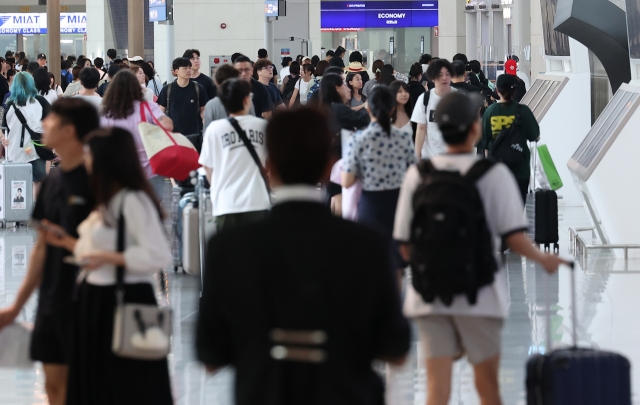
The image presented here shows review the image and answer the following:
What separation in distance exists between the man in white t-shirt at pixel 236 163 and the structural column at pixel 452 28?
112 feet

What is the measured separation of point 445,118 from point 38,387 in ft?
9.19

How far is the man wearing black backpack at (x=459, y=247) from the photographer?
3875 millimetres

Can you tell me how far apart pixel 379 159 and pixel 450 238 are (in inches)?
98.2

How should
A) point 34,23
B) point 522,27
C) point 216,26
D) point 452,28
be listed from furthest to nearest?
1. point 34,23
2. point 452,28
3. point 522,27
4. point 216,26

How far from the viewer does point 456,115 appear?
4.04 meters

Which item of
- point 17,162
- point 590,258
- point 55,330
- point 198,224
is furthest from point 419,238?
point 17,162

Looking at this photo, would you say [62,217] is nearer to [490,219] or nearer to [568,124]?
[490,219]

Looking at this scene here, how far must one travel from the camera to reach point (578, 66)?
14.9 meters

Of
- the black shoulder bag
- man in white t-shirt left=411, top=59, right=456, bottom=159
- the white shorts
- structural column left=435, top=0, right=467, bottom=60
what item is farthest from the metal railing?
structural column left=435, top=0, right=467, bottom=60


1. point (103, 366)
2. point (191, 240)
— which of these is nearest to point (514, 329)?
point (191, 240)

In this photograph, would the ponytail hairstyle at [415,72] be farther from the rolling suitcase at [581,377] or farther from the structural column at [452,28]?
the structural column at [452,28]

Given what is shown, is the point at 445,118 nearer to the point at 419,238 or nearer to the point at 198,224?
the point at 419,238

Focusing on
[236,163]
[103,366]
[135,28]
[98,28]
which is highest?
[98,28]

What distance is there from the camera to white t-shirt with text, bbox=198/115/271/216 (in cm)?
659
